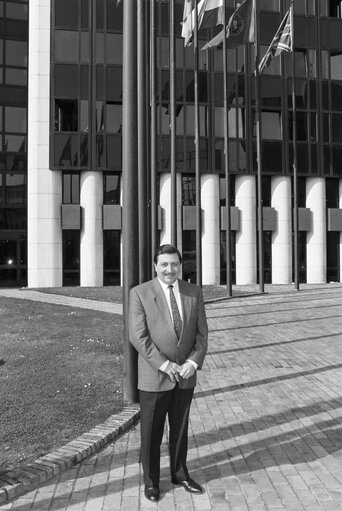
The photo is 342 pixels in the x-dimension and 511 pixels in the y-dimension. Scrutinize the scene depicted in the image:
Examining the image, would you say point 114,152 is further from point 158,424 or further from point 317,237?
point 158,424

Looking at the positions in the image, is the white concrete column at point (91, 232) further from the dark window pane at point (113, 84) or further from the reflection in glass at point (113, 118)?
the dark window pane at point (113, 84)

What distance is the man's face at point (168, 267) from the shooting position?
383 cm

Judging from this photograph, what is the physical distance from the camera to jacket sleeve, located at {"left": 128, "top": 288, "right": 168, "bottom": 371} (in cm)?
371

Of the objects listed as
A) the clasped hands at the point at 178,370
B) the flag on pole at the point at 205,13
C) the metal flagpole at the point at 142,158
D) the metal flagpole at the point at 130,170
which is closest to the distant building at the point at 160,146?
the flag on pole at the point at 205,13

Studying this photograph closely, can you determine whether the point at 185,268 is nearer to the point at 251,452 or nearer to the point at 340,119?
the point at 340,119

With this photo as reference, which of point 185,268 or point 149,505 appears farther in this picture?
point 185,268

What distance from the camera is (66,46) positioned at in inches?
1080

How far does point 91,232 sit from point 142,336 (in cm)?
2410

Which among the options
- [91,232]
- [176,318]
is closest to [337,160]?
[91,232]

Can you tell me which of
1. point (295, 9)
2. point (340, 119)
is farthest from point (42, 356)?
point (295, 9)

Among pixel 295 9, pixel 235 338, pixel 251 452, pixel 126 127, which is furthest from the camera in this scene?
pixel 295 9

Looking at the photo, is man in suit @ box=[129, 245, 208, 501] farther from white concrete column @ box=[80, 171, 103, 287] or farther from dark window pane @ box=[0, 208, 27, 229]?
dark window pane @ box=[0, 208, 27, 229]

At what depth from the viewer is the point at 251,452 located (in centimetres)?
486

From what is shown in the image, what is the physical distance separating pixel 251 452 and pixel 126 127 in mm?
4034
